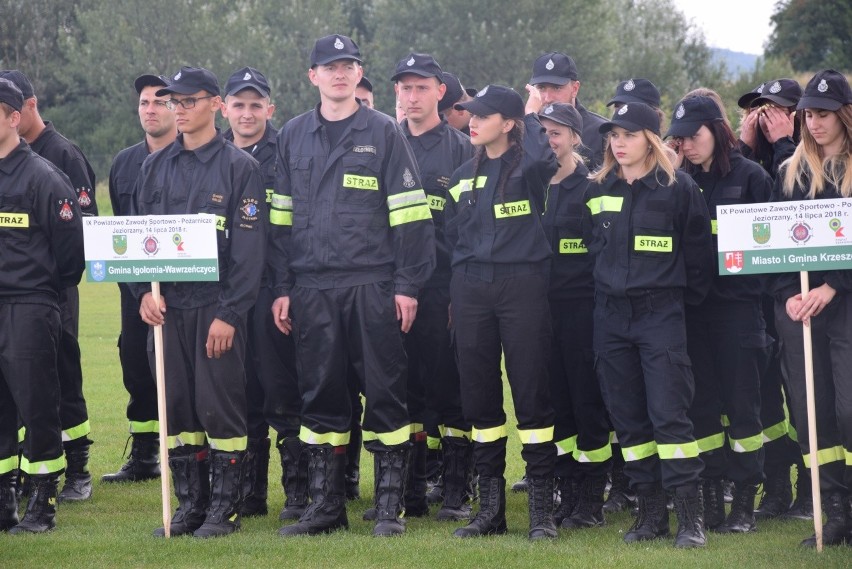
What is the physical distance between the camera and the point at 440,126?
8.75m

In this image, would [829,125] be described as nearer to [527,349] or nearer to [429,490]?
[527,349]

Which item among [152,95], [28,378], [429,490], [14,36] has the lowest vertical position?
[429,490]

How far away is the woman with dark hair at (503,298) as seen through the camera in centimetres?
744

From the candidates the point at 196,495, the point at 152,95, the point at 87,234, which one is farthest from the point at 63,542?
the point at 152,95

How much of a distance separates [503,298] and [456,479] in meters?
1.50

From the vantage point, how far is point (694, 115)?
301 inches

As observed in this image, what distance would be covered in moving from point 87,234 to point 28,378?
0.97 meters

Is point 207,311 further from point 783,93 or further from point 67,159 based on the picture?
point 783,93

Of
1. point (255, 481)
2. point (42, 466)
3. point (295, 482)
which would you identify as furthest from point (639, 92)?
point (42, 466)

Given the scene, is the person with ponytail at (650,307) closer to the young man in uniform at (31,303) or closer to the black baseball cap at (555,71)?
the black baseball cap at (555,71)

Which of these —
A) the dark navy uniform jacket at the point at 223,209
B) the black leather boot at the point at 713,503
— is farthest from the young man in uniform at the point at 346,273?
the black leather boot at the point at 713,503

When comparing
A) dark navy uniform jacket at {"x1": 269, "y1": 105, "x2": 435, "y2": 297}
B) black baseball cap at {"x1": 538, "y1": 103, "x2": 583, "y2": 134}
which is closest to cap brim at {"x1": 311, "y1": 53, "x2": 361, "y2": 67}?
dark navy uniform jacket at {"x1": 269, "y1": 105, "x2": 435, "y2": 297}

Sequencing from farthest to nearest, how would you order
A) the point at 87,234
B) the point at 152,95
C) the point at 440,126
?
the point at 152,95, the point at 440,126, the point at 87,234

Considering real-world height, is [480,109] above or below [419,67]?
below
